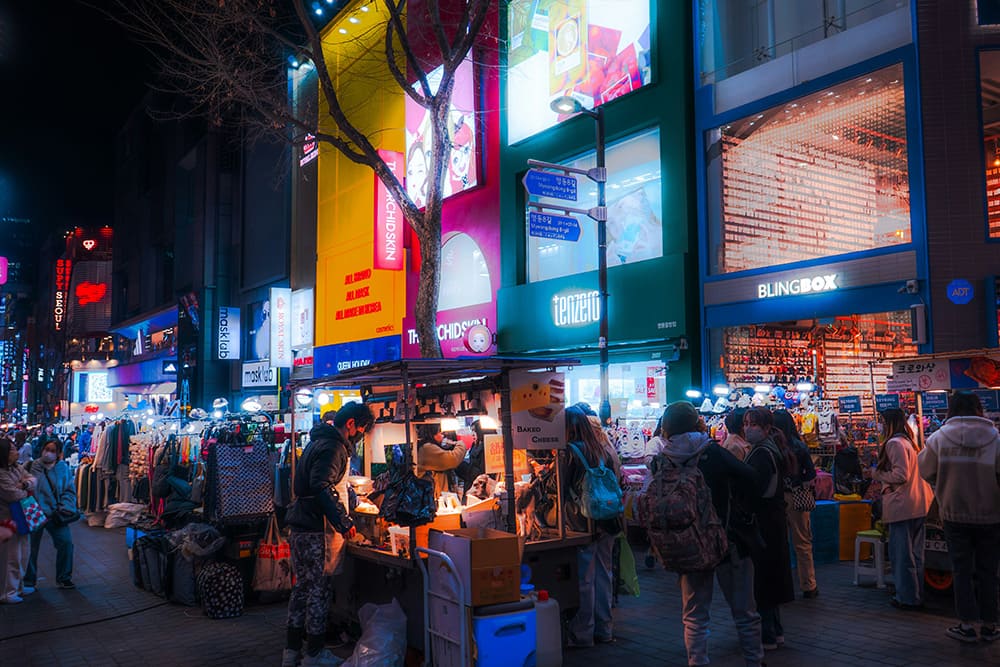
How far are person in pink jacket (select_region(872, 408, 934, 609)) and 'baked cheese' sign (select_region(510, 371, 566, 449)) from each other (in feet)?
13.0

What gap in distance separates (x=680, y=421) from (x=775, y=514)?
1.80 metres

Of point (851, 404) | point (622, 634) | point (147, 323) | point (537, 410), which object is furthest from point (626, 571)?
point (147, 323)

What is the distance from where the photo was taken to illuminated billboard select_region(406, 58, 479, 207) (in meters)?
21.0

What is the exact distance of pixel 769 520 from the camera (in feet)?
23.7

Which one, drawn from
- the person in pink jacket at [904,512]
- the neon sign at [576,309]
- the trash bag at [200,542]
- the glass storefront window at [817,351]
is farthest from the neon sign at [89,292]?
the person in pink jacket at [904,512]

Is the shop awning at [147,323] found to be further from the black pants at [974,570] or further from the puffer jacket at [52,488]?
the black pants at [974,570]


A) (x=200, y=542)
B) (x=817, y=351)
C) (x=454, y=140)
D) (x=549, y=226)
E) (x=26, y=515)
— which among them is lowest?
(x=200, y=542)

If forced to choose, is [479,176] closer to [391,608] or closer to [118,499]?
[118,499]

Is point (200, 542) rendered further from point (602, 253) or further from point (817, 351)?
point (817, 351)

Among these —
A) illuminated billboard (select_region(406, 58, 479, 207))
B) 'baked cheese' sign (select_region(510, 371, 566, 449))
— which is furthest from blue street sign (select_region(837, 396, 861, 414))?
illuminated billboard (select_region(406, 58, 479, 207))

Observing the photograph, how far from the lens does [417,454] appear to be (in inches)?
347

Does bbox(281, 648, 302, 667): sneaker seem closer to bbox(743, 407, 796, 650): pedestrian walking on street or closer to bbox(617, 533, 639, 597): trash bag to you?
bbox(617, 533, 639, 597): trash bag

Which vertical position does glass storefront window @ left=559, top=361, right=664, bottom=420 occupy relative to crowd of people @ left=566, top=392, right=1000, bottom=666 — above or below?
above

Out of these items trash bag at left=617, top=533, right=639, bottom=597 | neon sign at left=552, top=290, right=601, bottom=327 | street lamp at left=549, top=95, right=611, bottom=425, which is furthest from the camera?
neon sign at left=552, top=290, right=601, bottom=327
